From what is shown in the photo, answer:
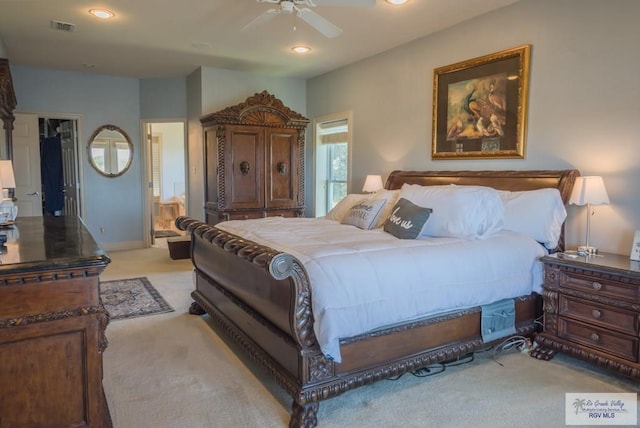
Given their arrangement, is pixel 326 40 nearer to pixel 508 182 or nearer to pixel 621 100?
pixel 508 182

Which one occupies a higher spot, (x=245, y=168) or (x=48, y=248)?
(x=245, y=168)

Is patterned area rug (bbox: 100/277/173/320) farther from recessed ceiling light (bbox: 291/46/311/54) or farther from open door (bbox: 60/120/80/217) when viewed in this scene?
recessed ceiling light (bbox: 291/46/311/54)

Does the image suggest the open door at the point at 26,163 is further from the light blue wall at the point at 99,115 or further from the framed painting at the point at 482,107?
the framed painting at the point at 482,107

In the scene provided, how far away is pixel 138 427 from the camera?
2.15 m

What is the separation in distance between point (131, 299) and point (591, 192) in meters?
→ 4.17

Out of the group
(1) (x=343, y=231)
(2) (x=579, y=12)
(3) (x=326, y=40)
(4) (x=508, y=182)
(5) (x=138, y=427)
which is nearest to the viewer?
(5) (x=138, y=427)

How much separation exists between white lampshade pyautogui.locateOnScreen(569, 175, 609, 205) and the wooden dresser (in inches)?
118

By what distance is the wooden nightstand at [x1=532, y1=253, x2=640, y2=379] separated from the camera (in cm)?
255

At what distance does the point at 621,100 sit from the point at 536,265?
130cm

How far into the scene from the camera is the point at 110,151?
6.77 metres

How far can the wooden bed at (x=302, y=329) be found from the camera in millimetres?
2141

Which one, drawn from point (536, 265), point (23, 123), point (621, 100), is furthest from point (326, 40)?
point (23, 123)

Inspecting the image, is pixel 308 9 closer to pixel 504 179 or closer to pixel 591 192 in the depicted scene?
pixel 504 179

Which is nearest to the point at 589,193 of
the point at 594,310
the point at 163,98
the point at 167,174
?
the point at 594,310
